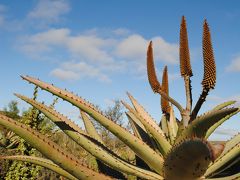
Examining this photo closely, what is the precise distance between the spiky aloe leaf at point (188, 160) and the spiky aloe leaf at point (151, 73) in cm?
77

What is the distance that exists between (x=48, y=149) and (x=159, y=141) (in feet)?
2.09

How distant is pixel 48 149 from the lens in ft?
5.66

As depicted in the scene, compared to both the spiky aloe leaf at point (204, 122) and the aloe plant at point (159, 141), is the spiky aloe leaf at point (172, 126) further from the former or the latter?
the spiky aloe leaf at point (204, 122)

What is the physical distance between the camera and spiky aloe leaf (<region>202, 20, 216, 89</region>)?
2.14 m

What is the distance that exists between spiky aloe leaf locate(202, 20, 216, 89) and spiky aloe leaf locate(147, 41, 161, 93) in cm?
40

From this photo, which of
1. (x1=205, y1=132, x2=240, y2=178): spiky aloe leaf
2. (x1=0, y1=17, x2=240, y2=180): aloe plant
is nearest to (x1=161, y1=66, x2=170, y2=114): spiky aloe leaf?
(x1=0, y1=17, x2=240, y2=180): aloe plant

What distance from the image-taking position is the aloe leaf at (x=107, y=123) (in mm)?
1898

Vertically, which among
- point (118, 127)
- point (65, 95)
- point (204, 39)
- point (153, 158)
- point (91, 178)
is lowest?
point (91, 178)

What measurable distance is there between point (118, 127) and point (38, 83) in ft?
1.56

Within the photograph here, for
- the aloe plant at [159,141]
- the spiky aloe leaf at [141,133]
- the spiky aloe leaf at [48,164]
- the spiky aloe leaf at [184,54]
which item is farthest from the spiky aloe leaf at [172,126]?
the spiky aloe leaf at [48,164]

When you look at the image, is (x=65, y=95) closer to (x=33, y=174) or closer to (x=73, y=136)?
(x=73, y=136)

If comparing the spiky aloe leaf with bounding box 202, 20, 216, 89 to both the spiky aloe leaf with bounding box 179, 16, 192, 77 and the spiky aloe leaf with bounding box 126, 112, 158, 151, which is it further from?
the spiky aloe leaf with bounding box 126, 112, 158, 151

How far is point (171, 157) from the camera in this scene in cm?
173

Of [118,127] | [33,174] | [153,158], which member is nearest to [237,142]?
[153,158]
